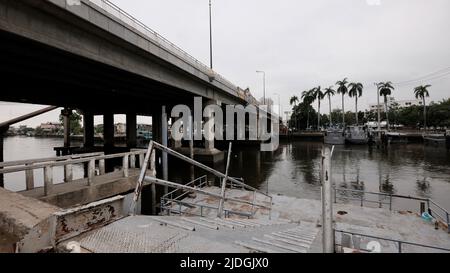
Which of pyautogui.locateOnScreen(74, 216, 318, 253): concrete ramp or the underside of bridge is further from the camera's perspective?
the underside of bridge

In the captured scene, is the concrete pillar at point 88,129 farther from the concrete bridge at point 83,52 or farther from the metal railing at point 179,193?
the metal railing at point 179,193

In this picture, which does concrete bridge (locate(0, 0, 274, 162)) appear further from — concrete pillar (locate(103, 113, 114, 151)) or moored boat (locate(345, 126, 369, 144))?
moored boat (locate(345, 126, 369, 144))

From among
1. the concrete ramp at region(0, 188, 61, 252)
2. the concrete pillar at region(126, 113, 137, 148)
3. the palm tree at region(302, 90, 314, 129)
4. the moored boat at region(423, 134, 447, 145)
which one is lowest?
the moored boat at region(423, 134, 447, 145)

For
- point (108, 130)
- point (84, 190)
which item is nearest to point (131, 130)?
point (108, 130)

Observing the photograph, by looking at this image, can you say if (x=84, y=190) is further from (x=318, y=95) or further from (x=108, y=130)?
(x=318, y=95)

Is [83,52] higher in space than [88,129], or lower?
higher

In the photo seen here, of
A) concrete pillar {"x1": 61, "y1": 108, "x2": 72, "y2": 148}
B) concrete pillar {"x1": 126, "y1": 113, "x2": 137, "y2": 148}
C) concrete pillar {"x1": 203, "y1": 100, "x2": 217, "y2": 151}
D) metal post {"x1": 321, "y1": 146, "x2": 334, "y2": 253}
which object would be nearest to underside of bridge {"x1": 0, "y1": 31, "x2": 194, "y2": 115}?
concrete pillar {"x1": 203, "y1": 100, "x2": 217, "y2": 151}

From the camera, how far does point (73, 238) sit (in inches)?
130

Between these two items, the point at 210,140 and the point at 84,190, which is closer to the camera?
the point at 84,190

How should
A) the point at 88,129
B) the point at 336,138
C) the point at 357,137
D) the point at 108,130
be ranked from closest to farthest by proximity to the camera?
the point at 108,130
the point at 88,129
the point at 357,137
the point at 336,138

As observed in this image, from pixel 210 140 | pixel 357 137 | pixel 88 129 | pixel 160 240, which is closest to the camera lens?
pixel 160 240

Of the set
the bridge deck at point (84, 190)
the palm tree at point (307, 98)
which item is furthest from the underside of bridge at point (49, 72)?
the palm tree at point (307, 98)
